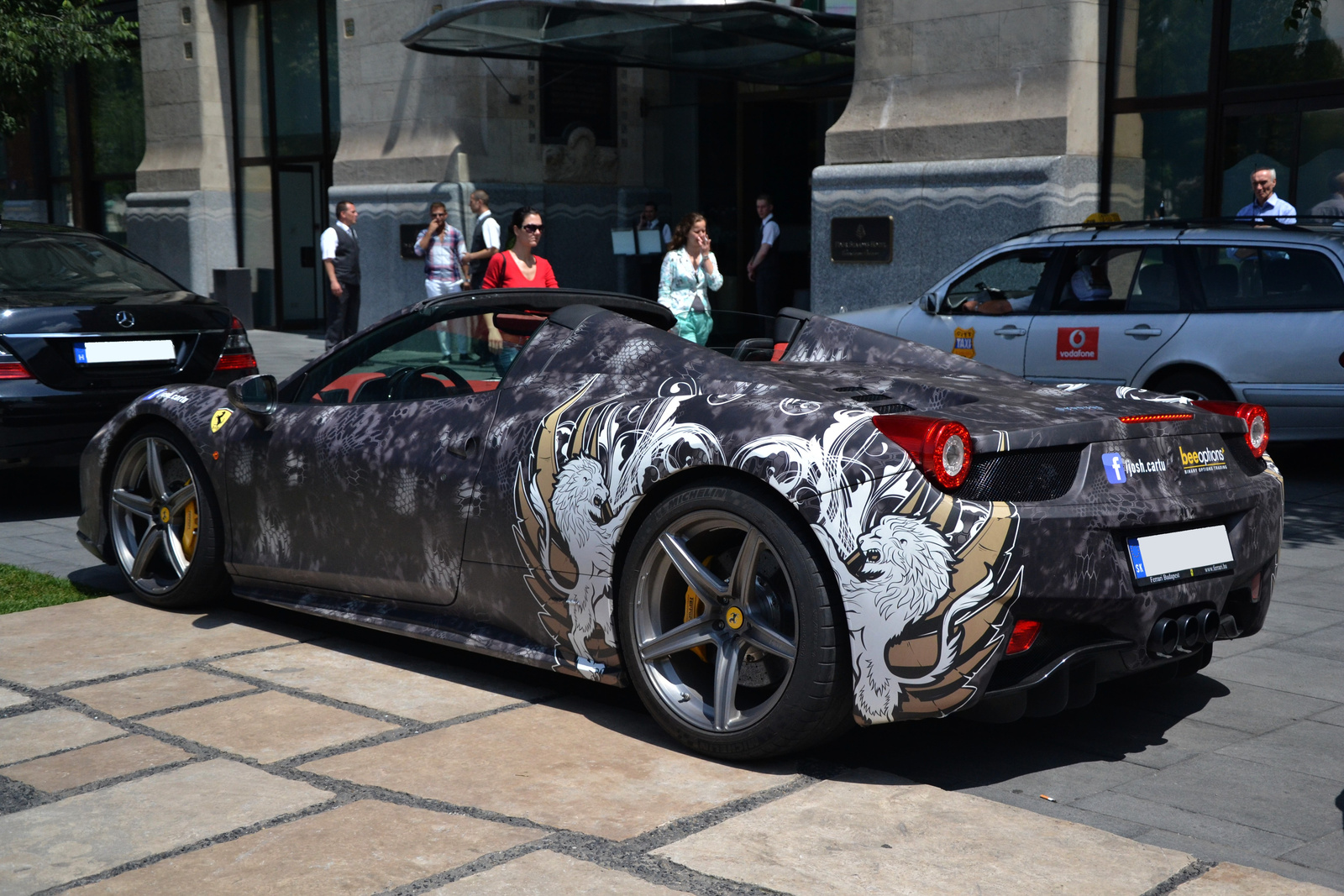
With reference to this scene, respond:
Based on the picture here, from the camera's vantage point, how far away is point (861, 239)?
13.6 metres

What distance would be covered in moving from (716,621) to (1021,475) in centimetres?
91

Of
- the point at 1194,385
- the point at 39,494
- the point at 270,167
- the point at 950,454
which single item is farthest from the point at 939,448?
the point at 270,167

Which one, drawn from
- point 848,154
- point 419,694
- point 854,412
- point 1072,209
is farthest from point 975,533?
point 848,154

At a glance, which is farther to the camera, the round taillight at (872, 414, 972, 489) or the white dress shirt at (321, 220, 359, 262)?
the white dress shirt at (321, 220, 359, 262)

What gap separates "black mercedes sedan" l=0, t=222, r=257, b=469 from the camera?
7.37m

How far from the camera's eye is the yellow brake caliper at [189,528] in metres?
5.55

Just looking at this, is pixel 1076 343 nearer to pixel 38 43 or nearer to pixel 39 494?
pixel 39 494

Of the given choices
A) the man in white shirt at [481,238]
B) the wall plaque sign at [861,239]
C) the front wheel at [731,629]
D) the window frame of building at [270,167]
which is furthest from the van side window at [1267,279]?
the window frame of building at [270,167]

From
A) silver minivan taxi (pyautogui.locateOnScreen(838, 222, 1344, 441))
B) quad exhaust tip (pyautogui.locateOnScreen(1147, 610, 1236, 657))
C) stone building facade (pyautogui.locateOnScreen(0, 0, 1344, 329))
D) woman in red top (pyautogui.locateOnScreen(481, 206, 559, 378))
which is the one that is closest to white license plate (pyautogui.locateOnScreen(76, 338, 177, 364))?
woman in red top (pyautogui.locateOnScreen(481, 206, 559, 378))

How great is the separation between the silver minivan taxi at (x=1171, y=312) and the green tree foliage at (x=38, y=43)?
11.6 metres

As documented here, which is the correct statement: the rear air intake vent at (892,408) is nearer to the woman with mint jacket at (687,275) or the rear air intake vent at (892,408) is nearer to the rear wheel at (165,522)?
the rear wheel at (165,522)

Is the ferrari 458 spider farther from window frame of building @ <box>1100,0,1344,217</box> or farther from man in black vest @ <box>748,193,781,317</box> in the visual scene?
man in black vest @ <box>748,193,781,317</box>

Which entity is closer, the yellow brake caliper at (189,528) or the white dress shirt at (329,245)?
the yellow brake caliper at (189,528)

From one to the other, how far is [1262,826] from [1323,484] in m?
5.89
